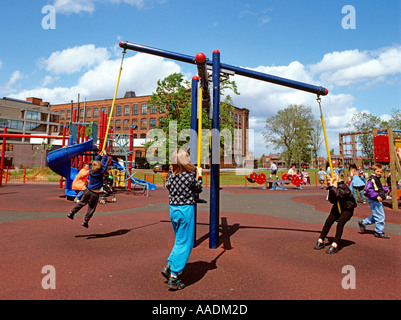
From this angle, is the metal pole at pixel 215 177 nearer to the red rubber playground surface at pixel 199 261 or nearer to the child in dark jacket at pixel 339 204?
the red rubber playground surface at pixel 199 261

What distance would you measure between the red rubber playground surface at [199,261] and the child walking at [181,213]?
289 mm

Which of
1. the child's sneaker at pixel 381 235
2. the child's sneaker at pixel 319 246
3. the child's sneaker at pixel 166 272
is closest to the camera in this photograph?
the child's sneaker at pixel 166 272

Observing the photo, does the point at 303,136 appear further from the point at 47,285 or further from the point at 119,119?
the point at 47,285

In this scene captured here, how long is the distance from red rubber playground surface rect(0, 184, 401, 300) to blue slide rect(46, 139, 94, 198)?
3925 mm

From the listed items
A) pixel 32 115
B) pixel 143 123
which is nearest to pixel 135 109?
pixel 143 123

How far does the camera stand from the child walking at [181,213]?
3639 mm

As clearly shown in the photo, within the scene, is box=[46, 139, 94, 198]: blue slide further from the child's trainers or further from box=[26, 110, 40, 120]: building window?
box=[26, 110, 40, 120]: building window

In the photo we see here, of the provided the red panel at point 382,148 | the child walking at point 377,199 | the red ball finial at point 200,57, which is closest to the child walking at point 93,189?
the red ball finial at point 200,57

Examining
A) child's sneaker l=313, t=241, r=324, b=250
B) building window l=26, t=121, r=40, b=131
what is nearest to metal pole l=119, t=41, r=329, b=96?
child's sneaker l=313, t=241, r=324, b=250

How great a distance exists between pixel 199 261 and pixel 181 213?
1.44 metres

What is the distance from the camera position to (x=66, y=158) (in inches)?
474

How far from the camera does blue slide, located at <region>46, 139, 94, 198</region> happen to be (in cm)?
1174

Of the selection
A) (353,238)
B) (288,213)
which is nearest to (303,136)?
(288,213)
